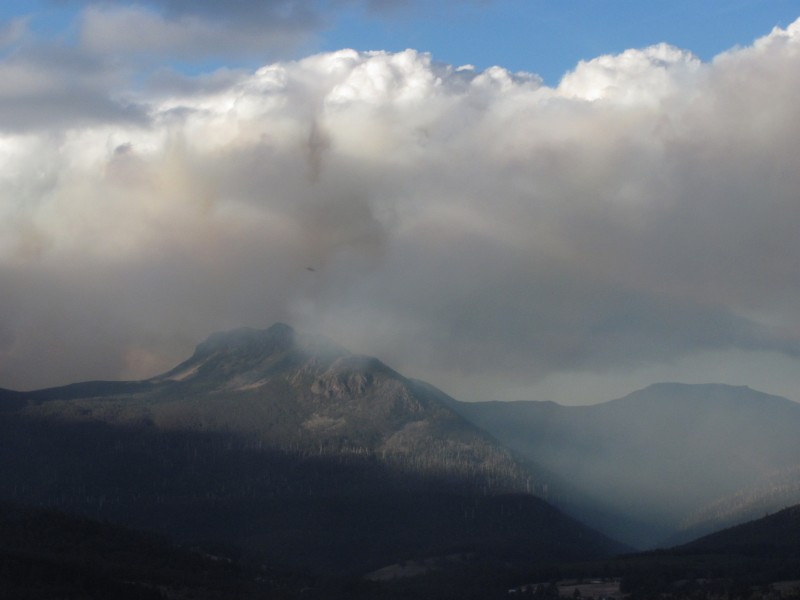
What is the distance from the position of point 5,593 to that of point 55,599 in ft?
25.9

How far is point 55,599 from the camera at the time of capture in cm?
19950

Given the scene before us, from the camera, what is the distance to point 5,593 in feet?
637
